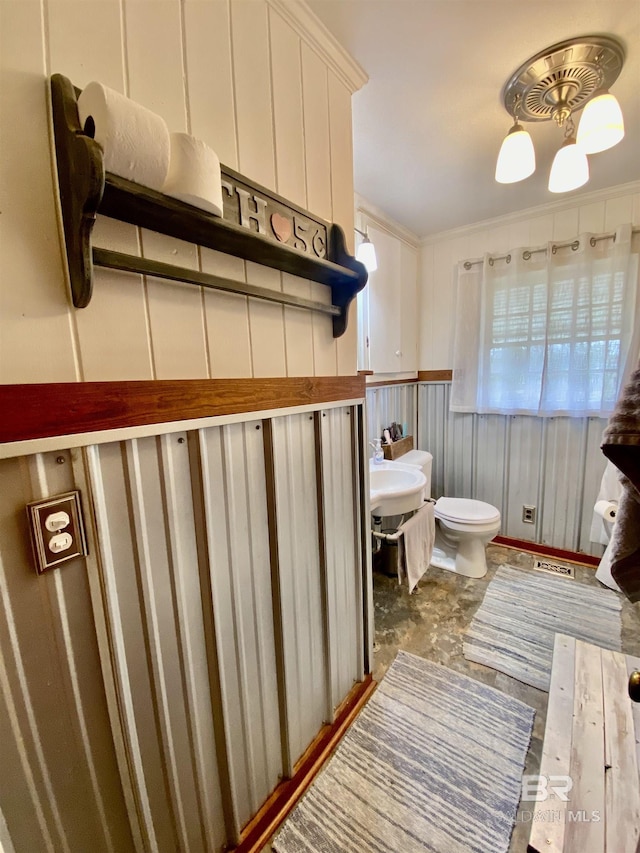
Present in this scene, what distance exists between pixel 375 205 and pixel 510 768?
2.81 m

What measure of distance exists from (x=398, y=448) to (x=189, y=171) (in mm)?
2061

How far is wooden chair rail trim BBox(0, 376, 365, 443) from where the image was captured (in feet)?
1.75

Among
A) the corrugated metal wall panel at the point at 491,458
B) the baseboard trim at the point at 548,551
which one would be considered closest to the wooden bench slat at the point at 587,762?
the baseboard trim at the point at 548,551

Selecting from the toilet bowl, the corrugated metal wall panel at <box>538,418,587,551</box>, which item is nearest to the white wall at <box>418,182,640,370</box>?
the corrugated metal wall panel at <box>538,418,587,551</box>

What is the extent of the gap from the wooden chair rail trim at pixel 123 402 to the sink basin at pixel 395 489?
33.5 inches

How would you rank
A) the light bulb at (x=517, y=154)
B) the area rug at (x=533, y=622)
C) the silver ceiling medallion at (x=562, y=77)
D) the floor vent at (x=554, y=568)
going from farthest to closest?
the floor vent at (x=554, y=568)
the area rug at (x=533, y=622)
the light bulb at (x=517, y=154)
the silver ceiling medallion at (x=562, y=77)

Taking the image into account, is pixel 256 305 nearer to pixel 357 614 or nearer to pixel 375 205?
pixel 357 614

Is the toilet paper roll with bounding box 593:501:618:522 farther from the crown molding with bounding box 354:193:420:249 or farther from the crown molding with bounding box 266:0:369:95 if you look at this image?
the crown molding with bounding box 266:0:369:95

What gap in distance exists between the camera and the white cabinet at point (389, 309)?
7.16ft

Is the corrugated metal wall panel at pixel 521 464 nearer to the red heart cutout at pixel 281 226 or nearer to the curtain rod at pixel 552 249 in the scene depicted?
the curtain rod at pixel 552 249

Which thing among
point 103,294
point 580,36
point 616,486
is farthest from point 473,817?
point 580,36

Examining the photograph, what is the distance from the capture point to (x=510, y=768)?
3.81ft

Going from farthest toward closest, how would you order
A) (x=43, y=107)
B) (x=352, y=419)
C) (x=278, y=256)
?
(x=352, y=419) → (x=278, y=256) → (x=43, y=107)

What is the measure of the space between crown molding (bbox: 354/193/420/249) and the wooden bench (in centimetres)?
247
